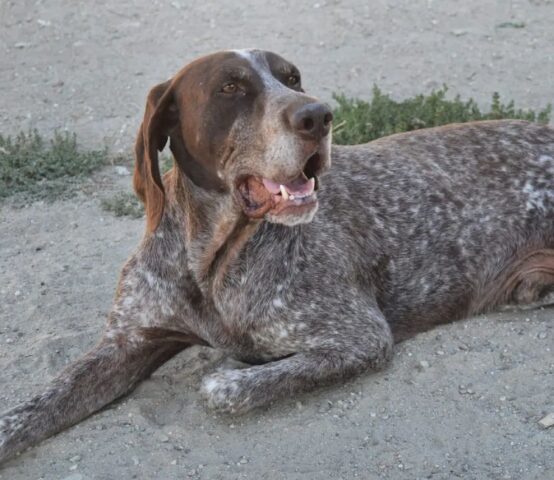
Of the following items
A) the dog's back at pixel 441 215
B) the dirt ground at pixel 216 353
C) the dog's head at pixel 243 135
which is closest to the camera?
the dog's head at pixel 243 135

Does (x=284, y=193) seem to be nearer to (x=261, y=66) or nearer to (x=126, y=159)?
(x=261, y=66)

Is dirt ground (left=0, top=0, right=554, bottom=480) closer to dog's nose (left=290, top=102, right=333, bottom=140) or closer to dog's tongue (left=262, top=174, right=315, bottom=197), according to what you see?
dog's tongue (left=262, top=174, right=315, bottom=197)

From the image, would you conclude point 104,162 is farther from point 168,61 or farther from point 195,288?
point 195,288

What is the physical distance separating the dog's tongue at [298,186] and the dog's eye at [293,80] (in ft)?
1.56

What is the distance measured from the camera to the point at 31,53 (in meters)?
9.51

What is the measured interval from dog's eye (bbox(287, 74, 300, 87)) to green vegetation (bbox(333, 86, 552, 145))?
8.20ft

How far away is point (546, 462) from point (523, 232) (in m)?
1.71

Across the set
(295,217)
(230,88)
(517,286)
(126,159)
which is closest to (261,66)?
(230,88)

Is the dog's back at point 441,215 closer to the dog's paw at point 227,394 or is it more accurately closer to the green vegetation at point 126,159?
the dog's paw at point 227,394

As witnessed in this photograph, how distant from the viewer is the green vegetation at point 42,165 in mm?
7203

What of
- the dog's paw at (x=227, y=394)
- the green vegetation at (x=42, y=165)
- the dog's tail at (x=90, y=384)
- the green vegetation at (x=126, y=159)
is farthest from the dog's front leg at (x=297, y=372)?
the green vegetation at (x=42, y=165)

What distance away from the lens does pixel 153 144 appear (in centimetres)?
458

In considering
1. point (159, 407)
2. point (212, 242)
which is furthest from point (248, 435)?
point (212, 242)

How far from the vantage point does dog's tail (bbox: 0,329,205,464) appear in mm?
4559
